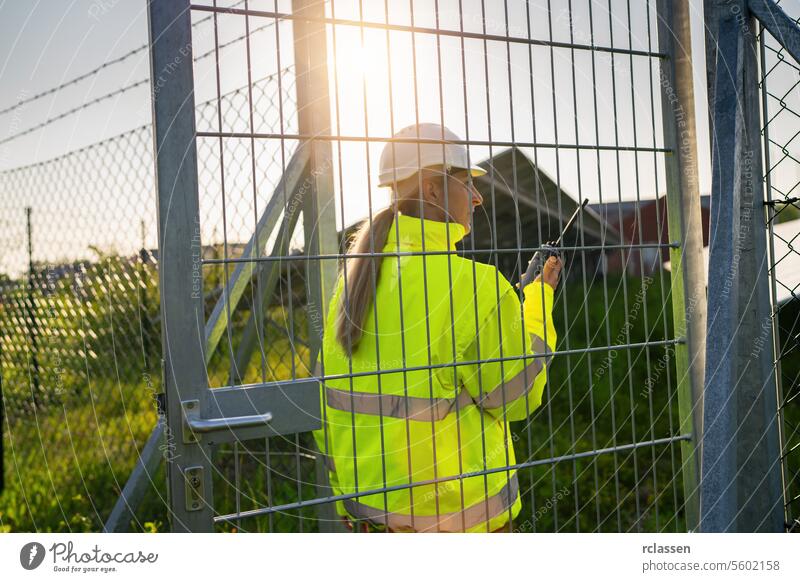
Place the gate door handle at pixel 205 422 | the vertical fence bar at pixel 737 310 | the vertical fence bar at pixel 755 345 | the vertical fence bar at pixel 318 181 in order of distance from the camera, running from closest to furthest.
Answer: the gate door handle at pixel 205 422 < the vertical fence bar at pixel 737 310 < the vertical fence bar at pixel 755 345 < the vertical fence bar at pixel 318 181

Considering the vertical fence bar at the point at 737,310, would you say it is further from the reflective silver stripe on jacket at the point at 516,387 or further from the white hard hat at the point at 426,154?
the white hard hat at the point at 426,154

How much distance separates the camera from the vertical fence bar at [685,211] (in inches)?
101

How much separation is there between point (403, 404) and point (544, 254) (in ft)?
2.04

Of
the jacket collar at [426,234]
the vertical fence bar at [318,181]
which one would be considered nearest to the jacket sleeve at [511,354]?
the jacket collar at [426,234]

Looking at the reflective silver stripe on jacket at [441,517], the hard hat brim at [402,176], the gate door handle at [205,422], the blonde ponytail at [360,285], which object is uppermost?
the hard hat brim at [402,176]

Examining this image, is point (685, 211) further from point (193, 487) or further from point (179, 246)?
point (193, 487)

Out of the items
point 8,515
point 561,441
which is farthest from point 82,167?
point 561,441

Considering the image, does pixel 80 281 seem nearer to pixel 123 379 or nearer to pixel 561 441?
pixel 123 379

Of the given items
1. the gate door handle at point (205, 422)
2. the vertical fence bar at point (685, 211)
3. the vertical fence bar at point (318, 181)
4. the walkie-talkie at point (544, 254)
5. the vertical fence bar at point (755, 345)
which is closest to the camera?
the gate door handle at point (205, 422)

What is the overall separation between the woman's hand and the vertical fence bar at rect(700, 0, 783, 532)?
43 centimetres

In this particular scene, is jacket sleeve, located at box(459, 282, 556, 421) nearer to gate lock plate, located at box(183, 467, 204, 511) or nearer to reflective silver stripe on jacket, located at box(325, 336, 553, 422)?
reflective silver stripe on jacket, located at box(325, 336, 553, 422)

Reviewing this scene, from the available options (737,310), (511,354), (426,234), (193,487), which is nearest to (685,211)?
(737,310)
